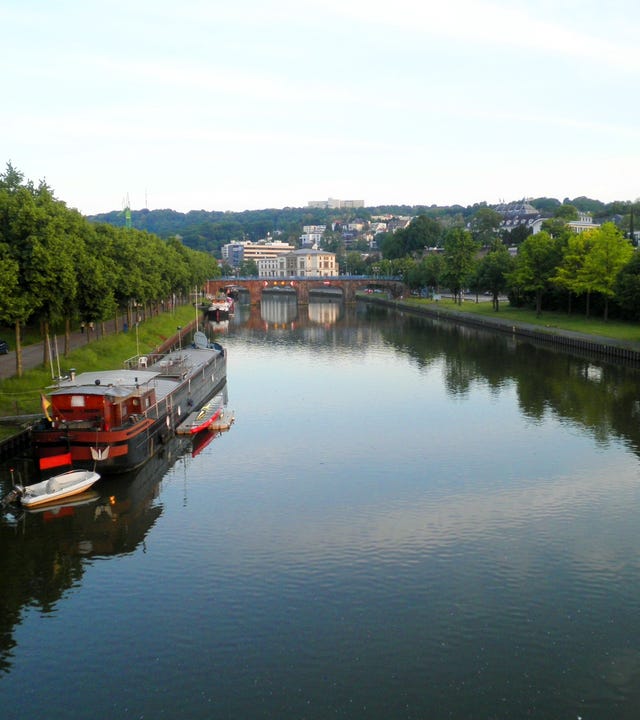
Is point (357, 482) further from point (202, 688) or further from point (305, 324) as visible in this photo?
point (305, 324)

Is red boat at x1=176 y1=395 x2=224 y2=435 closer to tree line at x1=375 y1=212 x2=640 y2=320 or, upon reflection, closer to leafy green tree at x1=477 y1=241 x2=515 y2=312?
tree line at x1=375 y1=212 x2=640 y2=320

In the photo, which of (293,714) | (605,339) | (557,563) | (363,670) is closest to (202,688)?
(293,714)

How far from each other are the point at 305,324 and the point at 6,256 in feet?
344

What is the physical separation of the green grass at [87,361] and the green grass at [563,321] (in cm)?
6227

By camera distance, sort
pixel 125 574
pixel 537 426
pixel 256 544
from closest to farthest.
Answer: pixel 125 574, pixel 256 544, pixel 537 426

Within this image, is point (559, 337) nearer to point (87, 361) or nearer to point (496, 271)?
point (496, 271)

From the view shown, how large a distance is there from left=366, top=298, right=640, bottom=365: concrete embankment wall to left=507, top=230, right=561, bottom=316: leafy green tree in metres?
8.05

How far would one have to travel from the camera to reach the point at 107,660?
1048 inches

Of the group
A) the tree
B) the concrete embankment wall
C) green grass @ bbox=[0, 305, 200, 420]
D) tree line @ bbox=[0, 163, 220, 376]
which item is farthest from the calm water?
the tree

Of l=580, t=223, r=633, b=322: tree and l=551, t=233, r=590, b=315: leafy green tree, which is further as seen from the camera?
l=551, t=233, r=590, b=315: leafy green tree

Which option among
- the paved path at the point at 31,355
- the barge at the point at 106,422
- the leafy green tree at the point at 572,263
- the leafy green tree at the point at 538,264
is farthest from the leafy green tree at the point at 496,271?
the barge at the point at 106,422

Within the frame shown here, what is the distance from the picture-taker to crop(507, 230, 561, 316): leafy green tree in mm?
131625

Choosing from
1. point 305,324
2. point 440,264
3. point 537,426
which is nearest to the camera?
point 537,426

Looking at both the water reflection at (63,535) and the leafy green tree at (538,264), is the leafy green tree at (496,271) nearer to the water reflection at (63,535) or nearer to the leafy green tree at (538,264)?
the leafy green tree at (538,264)
